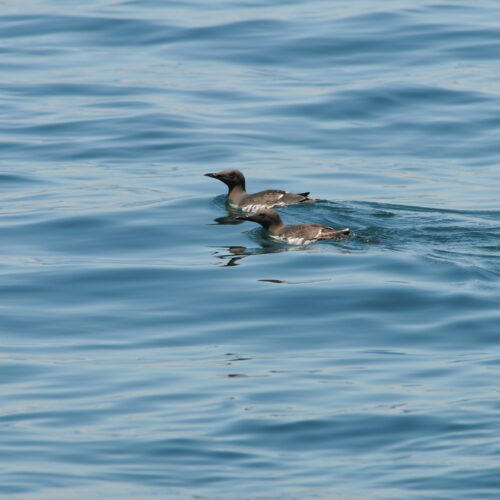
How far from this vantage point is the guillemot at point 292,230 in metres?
15.8

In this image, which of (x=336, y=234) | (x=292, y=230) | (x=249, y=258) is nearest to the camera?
(x=249, y=258)

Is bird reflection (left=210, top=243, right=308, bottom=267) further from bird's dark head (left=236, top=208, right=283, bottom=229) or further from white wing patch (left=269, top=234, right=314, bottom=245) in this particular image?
bird's dark head (left=236, top=208, right=283, bottom=229)

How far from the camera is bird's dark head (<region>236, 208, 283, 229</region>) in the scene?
1639cm

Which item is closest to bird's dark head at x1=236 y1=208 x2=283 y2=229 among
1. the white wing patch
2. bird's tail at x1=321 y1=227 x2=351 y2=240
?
the white wing patch

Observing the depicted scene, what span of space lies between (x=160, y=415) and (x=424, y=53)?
1882cm

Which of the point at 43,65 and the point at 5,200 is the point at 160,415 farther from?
the point at 43,65

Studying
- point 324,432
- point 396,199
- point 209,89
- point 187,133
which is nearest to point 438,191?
point 396,199

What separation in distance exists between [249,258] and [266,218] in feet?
4.67

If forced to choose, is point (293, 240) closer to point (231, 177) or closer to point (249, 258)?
point (249, 258)

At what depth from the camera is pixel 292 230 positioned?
639 inches

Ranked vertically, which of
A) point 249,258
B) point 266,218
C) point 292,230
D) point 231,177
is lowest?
point 249,258

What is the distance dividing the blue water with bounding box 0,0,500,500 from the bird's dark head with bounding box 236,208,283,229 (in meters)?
0.29

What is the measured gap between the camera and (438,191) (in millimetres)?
18672

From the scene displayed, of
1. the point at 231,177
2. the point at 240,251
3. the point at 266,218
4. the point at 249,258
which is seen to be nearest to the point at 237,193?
the point at 231,177
